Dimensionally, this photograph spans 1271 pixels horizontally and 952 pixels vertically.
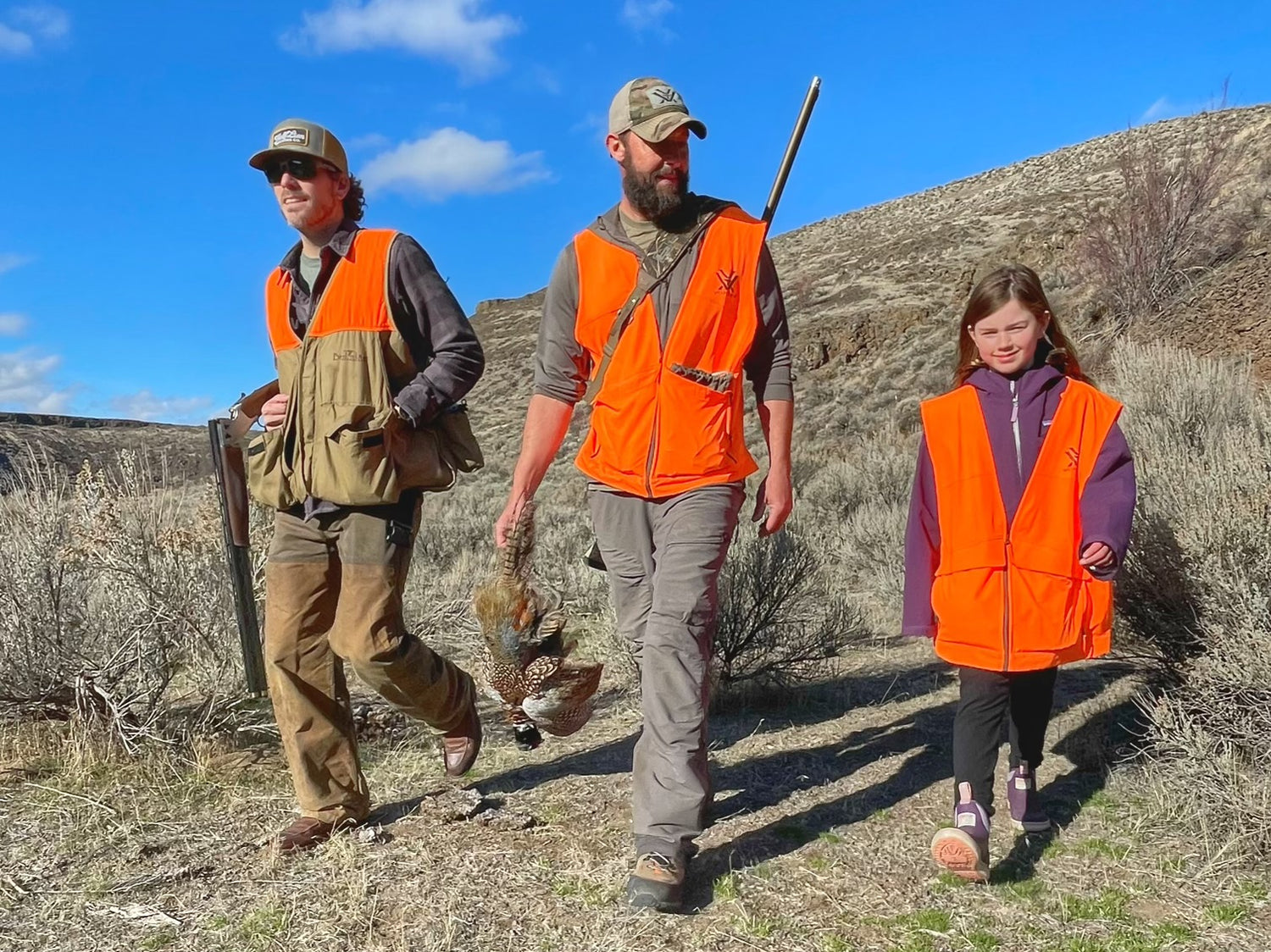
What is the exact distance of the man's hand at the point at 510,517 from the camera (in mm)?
3297

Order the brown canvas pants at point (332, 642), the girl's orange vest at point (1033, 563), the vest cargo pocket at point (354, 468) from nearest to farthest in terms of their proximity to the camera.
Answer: the girl's orange vest at point (1033, 563), the vest cargo pocket at point (354, 468), the brown canvas pants at point (332, 642)

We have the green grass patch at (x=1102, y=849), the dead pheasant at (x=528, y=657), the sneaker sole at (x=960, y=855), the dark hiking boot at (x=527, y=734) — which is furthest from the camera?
the dark hiking boot at (x=527, y=734)

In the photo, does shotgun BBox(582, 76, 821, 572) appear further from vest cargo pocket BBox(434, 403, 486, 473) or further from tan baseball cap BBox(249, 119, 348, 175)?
tan baseball cap BBox(249, 119, 348, 175)

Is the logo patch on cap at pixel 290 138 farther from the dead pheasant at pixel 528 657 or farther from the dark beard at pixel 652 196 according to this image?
the dead pheasant at pixel 528 657

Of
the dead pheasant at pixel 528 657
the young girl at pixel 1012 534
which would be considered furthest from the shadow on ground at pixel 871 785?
the dead pheasant at pixel 528 657

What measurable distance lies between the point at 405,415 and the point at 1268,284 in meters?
11.6

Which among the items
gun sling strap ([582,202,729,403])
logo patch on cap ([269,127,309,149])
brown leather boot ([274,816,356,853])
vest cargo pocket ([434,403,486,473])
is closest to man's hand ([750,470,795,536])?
gun sling strap ([582,202,729,403])

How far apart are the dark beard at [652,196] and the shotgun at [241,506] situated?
1.52m

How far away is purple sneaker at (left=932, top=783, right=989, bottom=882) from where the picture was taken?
9.24 ft

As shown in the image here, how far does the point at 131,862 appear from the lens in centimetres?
318

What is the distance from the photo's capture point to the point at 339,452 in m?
3.17

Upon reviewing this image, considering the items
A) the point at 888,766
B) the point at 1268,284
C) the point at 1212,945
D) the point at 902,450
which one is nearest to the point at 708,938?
the point at 1212,945

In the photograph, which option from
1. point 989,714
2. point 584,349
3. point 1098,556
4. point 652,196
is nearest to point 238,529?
point 584,349

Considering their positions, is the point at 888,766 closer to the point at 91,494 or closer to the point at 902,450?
the point at 91,494
